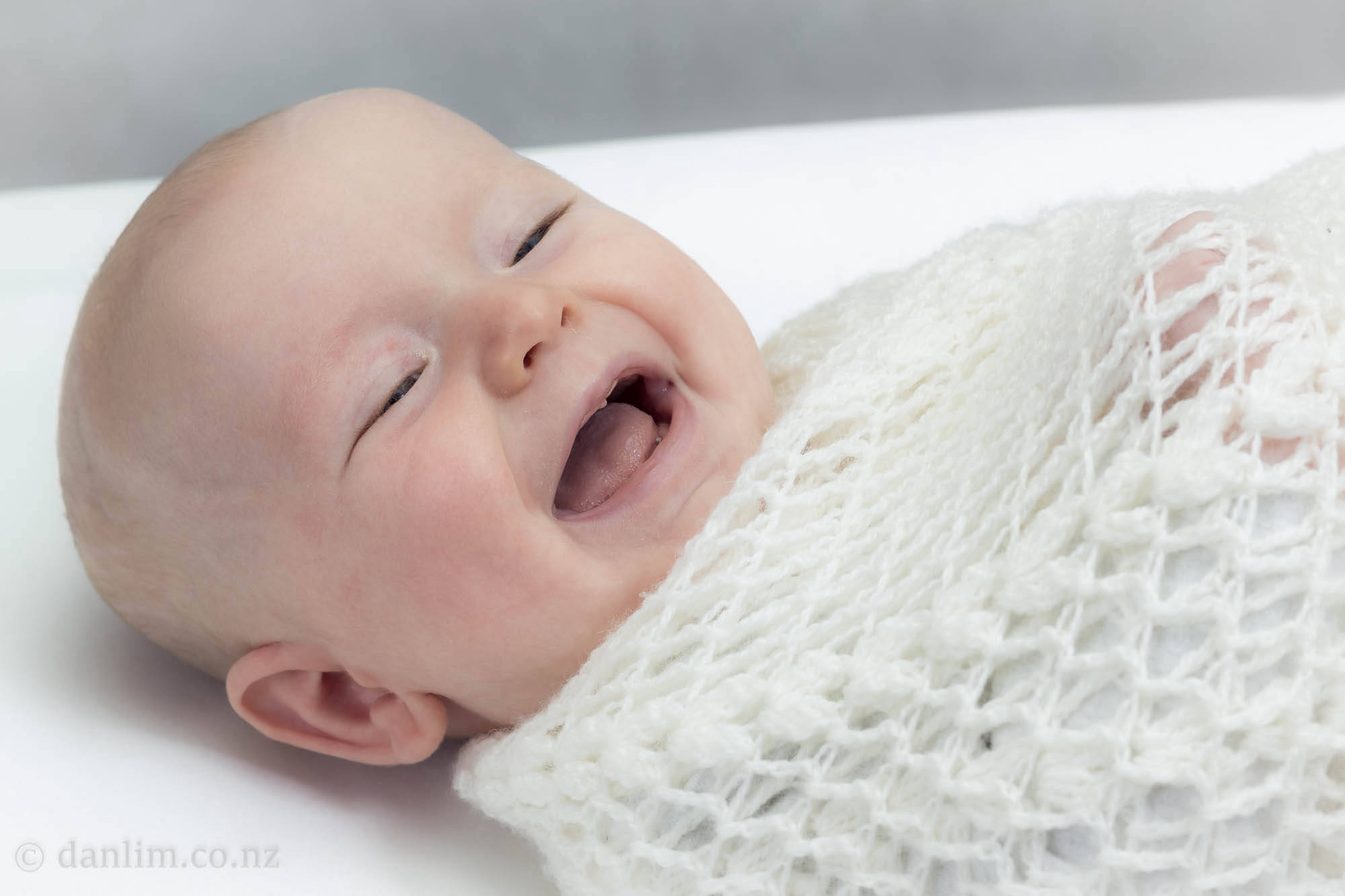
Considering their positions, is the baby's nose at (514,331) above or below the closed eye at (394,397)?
above

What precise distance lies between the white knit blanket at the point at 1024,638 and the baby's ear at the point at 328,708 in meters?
0.08

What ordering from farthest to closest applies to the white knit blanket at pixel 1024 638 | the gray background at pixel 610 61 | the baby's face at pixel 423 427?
the gray background at pixel 610 61
the baby's face at pixel 423 427
the white knit blanket at pixel 1024 638

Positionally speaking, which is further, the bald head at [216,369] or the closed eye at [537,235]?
the closed eye at [537,235]

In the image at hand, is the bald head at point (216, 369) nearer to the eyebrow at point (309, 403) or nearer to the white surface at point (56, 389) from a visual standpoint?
the eyebrow at point (309, 403)

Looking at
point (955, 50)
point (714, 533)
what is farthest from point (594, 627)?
point (955, 50)

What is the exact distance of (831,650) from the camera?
2.50 feet

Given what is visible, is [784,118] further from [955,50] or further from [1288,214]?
[1288,214]

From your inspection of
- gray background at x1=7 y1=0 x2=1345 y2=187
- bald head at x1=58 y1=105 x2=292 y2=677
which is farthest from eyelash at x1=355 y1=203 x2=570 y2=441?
gray background at x1=7 y1=0 x2=1345 y2=187

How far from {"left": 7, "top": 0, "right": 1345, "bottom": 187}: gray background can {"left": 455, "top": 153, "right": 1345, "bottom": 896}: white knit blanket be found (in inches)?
35.7

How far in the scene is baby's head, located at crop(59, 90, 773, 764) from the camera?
84 centimetres

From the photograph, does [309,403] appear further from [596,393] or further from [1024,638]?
[1024,638]

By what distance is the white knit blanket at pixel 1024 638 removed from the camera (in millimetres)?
666

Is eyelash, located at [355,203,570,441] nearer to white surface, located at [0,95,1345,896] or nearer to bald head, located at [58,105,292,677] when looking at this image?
bald head, located at [58,105,292,677]

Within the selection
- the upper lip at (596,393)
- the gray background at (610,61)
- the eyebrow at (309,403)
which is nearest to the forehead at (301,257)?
the eyebrow at (309,403)
